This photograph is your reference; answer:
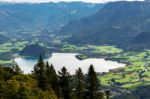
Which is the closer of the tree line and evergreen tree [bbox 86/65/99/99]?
the tree line

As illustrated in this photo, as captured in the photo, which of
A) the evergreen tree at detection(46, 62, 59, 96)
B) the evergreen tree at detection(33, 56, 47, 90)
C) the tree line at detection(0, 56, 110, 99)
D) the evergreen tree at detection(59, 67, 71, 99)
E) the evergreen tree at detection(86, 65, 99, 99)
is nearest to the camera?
the tree line at detection(0, 56, 110, 99)

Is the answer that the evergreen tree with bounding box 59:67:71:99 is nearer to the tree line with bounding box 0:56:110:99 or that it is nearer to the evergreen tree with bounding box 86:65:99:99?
the tree line with bounding box 0:56:110:99

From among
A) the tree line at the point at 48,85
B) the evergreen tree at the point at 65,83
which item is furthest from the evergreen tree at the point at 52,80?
the evergreen tree at the point at 65,83

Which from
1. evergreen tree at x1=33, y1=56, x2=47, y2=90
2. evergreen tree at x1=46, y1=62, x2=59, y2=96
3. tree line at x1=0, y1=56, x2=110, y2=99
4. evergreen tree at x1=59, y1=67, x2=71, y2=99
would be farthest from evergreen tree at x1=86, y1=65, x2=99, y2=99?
evergreen tree at x1=33, y1=56, x2=47, y2=90

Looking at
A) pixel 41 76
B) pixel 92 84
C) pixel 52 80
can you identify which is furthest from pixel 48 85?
pixel 92 84

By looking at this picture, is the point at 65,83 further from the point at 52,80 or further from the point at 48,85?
the point at 52,80

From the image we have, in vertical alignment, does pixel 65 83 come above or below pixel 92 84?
above

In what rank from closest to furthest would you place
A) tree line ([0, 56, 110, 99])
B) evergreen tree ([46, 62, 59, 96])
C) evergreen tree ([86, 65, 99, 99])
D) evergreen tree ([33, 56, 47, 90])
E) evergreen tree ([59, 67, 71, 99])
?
tree line ([0, 56, 110, 99]), evergreen tree ([86, 65, 99, 99]), evergreen tree ([59, 67, 71, 99]), evergreen tree ([33, 56, 47, 90]), evergreen tree ([46, 62, 59, 96])

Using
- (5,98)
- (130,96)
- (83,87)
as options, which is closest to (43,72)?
(83,87)

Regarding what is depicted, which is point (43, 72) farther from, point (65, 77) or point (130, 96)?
point (130, 96)

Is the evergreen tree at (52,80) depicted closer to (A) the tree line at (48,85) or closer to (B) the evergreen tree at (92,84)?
(A) the tree line at (48,85)

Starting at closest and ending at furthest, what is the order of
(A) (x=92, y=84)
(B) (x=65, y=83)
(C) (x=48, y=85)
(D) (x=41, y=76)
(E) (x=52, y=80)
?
1. (A) (x=92, y=84)
2. (B) (x=65, y=83)
3. (C) (x=48, y=85)
4. (D) (x=41, y=76)
5. (E) (x=52, y=80)
